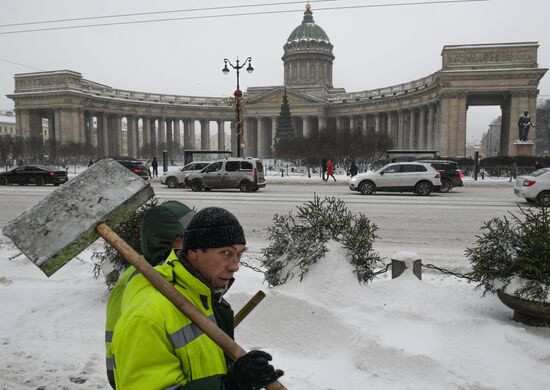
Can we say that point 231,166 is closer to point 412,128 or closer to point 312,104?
point 412,128

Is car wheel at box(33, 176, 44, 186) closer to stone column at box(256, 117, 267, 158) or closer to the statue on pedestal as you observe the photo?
the statue on pedestal

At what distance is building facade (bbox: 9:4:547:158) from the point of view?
5100 cm

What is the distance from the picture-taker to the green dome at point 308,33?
92.1 meters

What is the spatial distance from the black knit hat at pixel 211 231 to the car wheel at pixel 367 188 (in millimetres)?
19592

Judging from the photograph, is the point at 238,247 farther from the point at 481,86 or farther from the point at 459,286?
the point at 481,86

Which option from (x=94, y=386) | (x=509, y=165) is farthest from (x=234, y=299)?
(x=509, y=165)

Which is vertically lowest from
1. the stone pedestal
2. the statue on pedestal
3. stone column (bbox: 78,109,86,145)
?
the stone pedestal

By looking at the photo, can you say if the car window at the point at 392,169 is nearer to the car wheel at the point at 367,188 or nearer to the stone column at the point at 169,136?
the car wheel at the point at 367,188

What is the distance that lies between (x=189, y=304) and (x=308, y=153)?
4023 centimetres

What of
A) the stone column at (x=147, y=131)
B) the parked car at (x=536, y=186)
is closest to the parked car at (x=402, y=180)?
the parked car at (x=536, y=186)

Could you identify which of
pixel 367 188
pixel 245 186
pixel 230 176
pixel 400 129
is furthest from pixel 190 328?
pixel 400 129

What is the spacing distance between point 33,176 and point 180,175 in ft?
33.5

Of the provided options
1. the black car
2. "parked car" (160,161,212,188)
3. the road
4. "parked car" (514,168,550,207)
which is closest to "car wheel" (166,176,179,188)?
"parked car" (160,161,212,188)

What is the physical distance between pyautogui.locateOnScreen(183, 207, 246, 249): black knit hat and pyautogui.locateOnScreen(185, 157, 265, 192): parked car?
21.1 m
